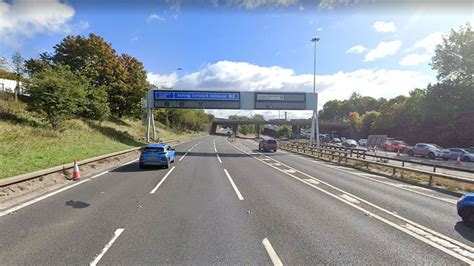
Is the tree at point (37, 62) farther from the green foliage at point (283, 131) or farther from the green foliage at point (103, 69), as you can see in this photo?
the green foliage at point (283, 131)

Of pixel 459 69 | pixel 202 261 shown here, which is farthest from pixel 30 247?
pixel 459 69

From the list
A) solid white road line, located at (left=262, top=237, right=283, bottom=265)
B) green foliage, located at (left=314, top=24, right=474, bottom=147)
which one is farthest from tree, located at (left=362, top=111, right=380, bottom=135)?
solid white road line, located at (left=262, top=237, right=283, bottom=265)

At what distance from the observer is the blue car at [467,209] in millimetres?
6594

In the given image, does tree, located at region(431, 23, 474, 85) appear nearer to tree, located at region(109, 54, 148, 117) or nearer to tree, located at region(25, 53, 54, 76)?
tree, located at region(109, 54, 148, 117)

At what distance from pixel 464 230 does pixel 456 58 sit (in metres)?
53.9

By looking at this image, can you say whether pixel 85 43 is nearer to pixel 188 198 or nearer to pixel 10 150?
pixel 10 150

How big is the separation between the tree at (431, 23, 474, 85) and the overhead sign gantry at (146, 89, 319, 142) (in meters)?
28.6

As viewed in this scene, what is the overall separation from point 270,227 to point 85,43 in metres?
46.4

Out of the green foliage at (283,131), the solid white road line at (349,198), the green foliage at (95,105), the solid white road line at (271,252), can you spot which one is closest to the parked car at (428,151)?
the solid white road line at (349,198)

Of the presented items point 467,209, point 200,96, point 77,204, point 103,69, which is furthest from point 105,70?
point 467,209

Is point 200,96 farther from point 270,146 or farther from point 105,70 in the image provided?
point 105,70

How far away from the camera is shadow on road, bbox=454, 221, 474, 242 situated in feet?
19.4

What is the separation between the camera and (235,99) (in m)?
36.2

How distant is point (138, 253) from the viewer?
4.75 metres
